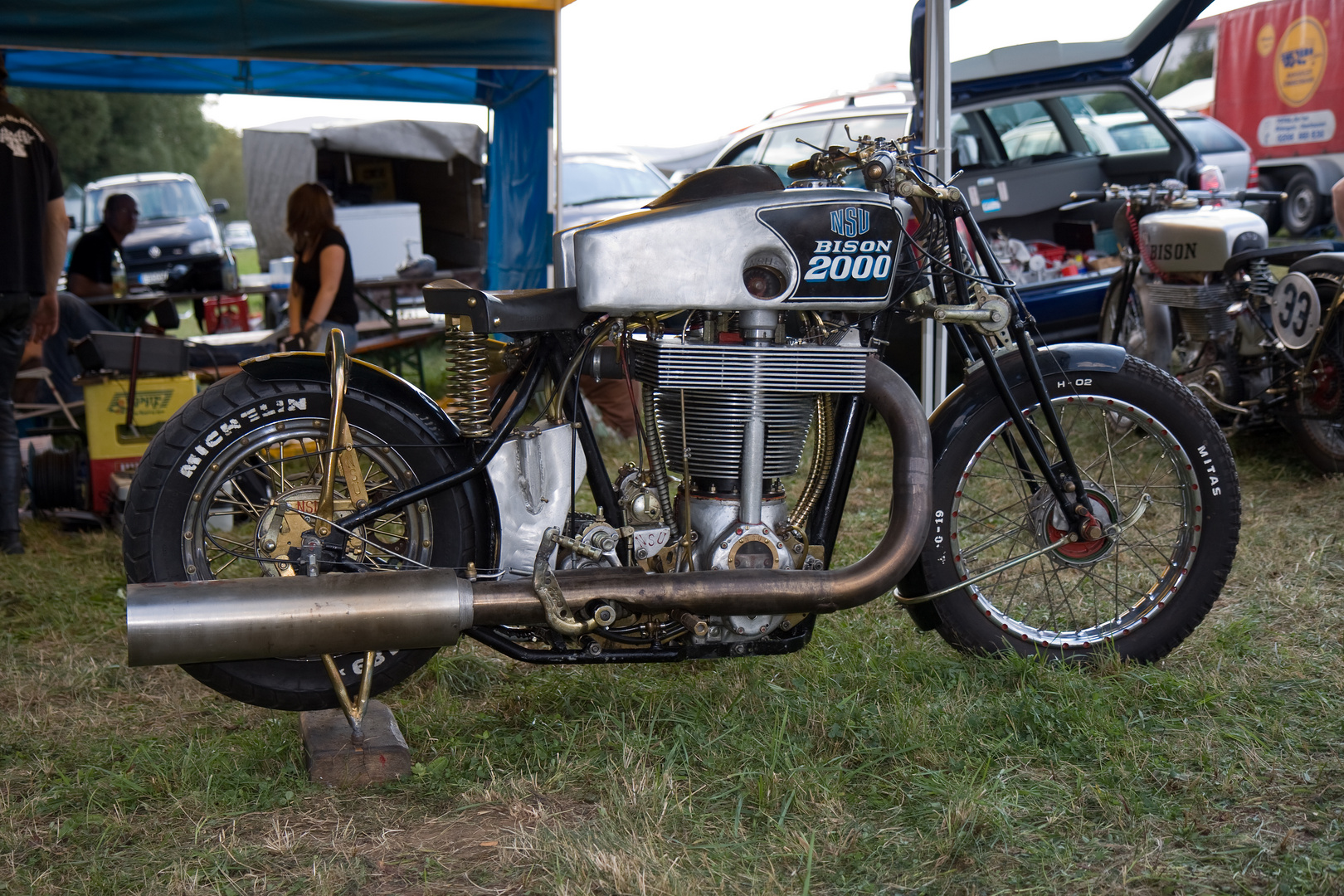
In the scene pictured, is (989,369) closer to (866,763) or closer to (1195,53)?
(866,763)

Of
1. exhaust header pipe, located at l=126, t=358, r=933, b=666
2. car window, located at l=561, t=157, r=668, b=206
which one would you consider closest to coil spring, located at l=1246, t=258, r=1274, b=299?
exhaust header pipe, located at l=126, t=358, r=933, b=666

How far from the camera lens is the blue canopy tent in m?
6.27

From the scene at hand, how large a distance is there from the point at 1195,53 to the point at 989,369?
64.2 feet

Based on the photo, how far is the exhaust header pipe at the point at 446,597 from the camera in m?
2.33

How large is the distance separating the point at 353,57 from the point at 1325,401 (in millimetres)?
5547

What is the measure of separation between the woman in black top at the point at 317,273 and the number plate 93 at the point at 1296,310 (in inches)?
192

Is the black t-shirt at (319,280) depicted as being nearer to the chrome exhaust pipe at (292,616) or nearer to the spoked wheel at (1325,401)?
the chrome exhaust pipe at (292,616)

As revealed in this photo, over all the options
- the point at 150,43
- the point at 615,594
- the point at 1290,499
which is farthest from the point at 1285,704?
the point at 150,43

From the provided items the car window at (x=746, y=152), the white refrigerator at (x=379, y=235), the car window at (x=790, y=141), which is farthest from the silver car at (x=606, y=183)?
the white refrigerator at (x=379, y=235)

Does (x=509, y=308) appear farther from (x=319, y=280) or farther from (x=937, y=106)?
(x=319, y=280)

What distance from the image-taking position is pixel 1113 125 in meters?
7.89

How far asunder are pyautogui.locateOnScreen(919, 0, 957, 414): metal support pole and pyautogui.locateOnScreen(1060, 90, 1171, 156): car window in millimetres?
3358

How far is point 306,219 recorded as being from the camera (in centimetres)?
676

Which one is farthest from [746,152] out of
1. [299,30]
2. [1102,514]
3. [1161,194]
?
[1102,514]
